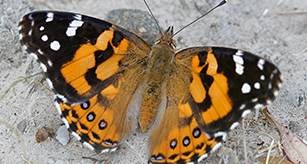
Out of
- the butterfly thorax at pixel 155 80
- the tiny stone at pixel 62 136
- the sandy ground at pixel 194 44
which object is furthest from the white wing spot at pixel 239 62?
the tiny stone at pixel 62 136

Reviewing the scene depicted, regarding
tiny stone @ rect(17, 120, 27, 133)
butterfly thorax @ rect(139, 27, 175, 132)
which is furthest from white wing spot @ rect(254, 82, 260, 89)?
tiny stone @ rect(17, 120, 27, 133)

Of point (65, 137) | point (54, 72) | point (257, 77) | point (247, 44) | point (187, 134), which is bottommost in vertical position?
point (247, 44)

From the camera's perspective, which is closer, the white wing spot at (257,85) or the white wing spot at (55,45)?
the white wing spot at (257,85)

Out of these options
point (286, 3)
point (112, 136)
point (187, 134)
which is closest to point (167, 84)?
point (187, 134)

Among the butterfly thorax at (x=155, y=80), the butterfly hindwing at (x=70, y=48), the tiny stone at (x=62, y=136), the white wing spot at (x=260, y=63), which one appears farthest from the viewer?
the tiny stone at (x=62, y=136)

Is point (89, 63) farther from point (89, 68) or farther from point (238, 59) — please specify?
point (238, 59)

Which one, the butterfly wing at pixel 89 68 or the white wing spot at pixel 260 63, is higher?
the butterfly wing at pixel 89 68

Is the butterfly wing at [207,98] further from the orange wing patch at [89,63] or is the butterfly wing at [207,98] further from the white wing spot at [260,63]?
the orange wing patch at [89,63]

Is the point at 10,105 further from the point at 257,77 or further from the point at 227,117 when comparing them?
the point at 257,77
